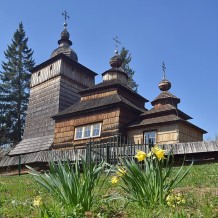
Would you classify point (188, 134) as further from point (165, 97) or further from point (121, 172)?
point (121, 172)

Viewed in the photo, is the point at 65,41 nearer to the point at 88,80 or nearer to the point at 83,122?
the point at 88,80

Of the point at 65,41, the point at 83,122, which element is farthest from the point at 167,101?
the point at 65,41

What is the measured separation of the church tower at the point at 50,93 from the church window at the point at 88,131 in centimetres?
386

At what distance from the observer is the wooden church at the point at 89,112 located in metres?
24.0

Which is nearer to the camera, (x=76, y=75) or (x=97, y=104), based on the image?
(x=97, y=104)

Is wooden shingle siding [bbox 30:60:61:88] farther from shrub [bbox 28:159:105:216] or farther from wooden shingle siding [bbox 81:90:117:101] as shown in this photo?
shrub [bbox 28:159:105:216]

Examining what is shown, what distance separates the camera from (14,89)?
48250 millimetres

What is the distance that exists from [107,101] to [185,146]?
37.6 ft

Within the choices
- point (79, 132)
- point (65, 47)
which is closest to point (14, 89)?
point (65, 47)

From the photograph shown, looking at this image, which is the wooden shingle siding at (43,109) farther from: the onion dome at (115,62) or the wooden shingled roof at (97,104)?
the onion dome at (115,62)

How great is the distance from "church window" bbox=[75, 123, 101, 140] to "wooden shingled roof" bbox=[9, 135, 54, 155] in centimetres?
384

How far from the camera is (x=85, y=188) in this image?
507cm

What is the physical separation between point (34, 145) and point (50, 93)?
5.67 meters

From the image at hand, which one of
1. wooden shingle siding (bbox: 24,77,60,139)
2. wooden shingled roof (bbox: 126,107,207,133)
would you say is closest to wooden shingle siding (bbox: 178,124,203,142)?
wooden shingled roof (bbox: 126,107,207,133)
